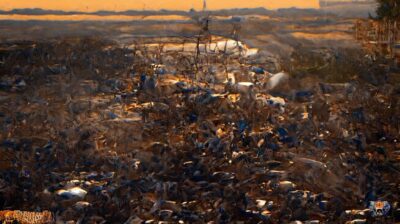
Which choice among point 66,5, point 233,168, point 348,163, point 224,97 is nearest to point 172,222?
point 233,168

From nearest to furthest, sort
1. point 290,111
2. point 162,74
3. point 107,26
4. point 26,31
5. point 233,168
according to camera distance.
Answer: point 233,168 < point 290,111 < point 162,74 < point 26,31 < point 107,26

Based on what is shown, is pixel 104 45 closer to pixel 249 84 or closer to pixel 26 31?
pixel 26 31

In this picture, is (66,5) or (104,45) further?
(66,5)

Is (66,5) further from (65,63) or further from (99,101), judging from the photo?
(99,101)

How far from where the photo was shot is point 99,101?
689 cm

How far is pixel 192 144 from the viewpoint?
18.0 ft

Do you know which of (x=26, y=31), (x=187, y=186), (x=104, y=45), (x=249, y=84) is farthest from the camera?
(x=26, y=31)

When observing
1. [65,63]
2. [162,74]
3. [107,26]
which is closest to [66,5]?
[107,26]

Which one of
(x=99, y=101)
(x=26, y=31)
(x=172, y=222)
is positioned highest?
(x=26, y=31)

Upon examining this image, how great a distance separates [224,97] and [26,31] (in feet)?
18.7

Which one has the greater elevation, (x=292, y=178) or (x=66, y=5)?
(x=66, y=5)

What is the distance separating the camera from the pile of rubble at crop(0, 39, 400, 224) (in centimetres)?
439

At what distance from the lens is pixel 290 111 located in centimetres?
658

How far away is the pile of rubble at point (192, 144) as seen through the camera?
4387mm
